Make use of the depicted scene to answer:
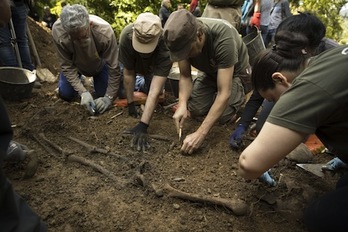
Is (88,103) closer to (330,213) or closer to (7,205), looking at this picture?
(7,205)

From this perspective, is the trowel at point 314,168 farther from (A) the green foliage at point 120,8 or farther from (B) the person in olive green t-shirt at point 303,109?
(A) the green foliage at point 120,8

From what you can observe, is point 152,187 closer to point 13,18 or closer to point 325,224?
point 325,224

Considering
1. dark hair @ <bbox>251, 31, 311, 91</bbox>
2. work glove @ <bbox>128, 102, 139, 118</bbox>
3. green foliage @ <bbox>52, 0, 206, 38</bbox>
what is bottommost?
green foliage @ <bbox>52, 0, 206, 38</bbox>

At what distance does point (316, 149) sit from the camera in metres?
3.04

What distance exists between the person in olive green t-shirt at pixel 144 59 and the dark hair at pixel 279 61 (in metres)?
1.56

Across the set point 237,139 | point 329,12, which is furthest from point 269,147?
point 329,12

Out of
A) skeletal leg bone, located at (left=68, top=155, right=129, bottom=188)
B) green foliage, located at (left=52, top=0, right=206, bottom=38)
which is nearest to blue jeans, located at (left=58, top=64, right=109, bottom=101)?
skeletal leg bone, located at (left=68, top=155, right=129, bottom=188)

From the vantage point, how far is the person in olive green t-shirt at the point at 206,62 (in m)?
2.48

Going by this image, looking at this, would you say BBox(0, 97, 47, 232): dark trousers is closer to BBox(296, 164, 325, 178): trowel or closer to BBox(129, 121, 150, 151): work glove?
BBox(129, 121, 150, 151): work glove

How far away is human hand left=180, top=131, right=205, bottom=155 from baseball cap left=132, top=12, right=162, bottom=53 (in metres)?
1.02

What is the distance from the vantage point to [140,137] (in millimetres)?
2994

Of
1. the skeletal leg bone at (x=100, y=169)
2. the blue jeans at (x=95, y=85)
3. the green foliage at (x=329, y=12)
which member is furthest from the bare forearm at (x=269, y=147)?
the green foliage at (x=329, y=12)

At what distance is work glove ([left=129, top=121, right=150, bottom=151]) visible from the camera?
2.93 metres

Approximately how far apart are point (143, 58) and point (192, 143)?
125 centimetres
